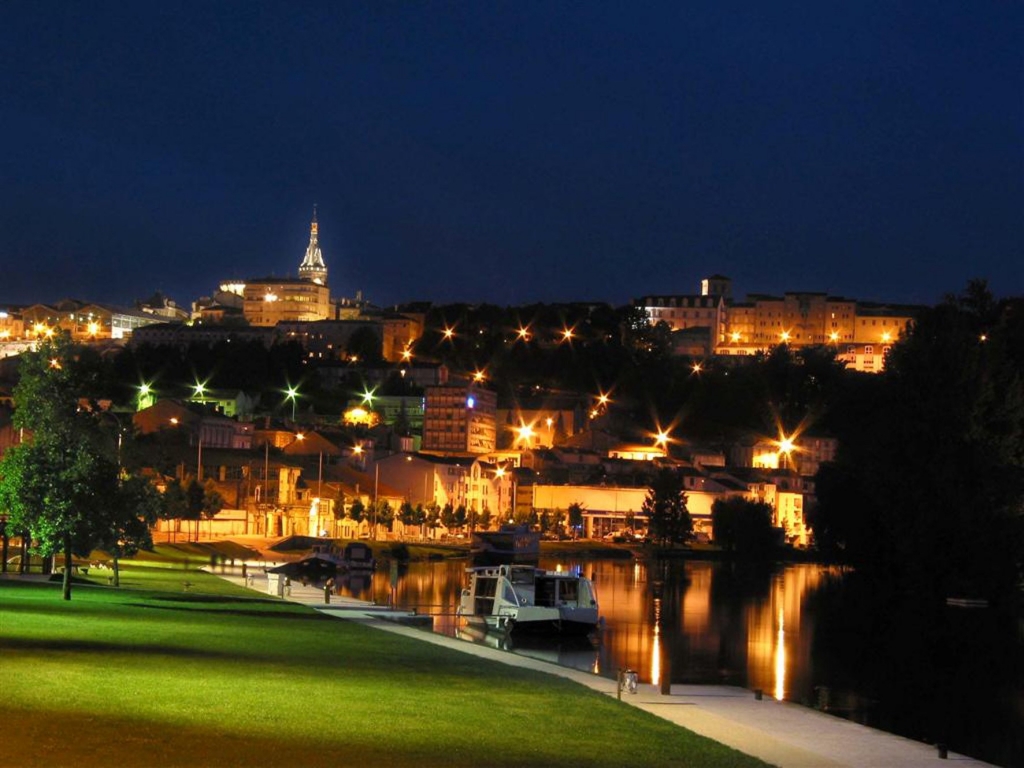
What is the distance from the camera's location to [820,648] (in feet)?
127

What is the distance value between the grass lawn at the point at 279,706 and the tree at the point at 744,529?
79.7 metres

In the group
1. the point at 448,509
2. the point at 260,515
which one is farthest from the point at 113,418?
the point at 448,509

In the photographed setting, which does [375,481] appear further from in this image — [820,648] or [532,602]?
[820,648]

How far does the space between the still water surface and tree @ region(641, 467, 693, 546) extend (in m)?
37.3

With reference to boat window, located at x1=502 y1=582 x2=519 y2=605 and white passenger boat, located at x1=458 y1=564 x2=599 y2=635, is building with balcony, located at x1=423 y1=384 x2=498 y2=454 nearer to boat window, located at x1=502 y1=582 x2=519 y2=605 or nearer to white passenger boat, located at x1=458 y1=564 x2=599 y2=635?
white passenger boat, located at x1=458 y1=564 x2=599 y2=635

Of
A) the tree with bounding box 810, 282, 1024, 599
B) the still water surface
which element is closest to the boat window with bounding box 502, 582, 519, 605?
the still water surface

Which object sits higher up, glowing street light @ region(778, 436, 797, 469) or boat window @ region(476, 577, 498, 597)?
glowing street light @ region(778, 436, 797, 469)

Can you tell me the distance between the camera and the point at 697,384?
526 ft

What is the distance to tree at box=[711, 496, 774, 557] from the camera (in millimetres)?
103500

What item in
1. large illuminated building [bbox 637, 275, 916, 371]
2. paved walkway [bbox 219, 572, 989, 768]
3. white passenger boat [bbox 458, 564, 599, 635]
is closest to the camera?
paved walkway [bbox 219, 572, 989, 768]

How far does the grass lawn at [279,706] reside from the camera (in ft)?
44.4

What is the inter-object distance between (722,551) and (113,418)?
Answer: 2916 inches

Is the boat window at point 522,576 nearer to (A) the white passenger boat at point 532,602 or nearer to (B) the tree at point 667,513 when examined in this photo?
(A) the white passenger boat at point 532,602

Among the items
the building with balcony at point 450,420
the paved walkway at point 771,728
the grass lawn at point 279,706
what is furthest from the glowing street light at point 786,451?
the grass lawn at point 279,706
